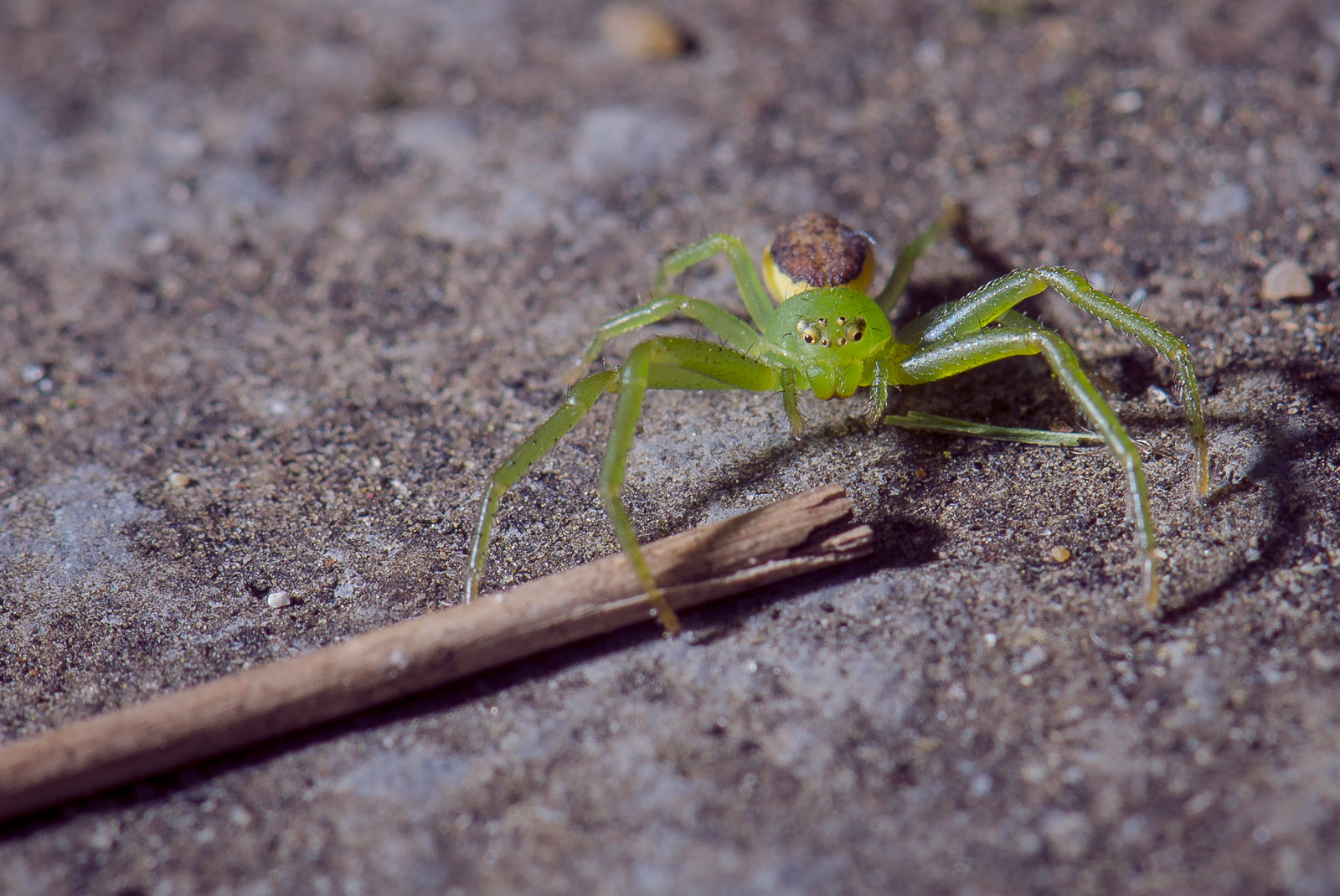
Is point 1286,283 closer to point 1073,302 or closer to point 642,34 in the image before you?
point 1073,302

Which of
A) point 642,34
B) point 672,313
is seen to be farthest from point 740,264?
point 642,34

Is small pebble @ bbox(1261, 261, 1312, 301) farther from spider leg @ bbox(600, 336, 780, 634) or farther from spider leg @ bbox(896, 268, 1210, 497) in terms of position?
spider leg @ bbox(600, 336, 780, 634)

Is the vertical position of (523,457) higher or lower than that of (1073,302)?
lower

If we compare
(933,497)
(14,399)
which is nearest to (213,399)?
(14,399)

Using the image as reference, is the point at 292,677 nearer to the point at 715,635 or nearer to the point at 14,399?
the point at 715,635

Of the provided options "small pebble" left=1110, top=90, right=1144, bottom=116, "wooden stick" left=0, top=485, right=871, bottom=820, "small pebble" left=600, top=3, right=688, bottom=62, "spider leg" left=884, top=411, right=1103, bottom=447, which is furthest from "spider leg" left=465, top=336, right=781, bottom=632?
"small pebble" left=600, top=3, right=688, bottom=62

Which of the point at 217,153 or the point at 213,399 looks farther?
the point at 217,153
